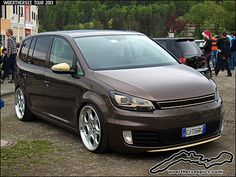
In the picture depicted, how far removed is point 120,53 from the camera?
6.07m

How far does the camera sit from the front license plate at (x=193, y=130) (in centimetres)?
502

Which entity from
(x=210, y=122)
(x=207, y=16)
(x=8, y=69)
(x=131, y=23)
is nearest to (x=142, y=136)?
(x=210, y=122)

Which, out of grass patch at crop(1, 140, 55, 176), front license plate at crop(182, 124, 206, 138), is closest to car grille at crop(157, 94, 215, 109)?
front license plate at crop(182, 124, 206, 138)

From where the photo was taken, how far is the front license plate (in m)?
5.02

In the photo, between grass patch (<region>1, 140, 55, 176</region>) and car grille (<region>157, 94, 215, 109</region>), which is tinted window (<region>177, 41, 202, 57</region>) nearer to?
car grille (<region>157, 94, 215, 109</region>)

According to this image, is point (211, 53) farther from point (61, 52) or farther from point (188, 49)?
point (61, 52)

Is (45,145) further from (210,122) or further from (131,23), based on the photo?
(131,23)

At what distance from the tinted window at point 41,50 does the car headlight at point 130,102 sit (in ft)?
7.25

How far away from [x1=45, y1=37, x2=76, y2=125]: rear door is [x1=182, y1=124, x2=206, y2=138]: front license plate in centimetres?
167

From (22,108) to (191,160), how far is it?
375 cm

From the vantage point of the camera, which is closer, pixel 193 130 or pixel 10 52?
pixel 193 130

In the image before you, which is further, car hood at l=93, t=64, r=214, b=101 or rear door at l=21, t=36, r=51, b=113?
rear door at l=21, t=36, r=51, b=113

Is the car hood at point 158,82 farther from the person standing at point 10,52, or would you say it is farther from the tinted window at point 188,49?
the person standing at point 10,52

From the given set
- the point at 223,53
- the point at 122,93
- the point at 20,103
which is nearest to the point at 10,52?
the point at 20,103
